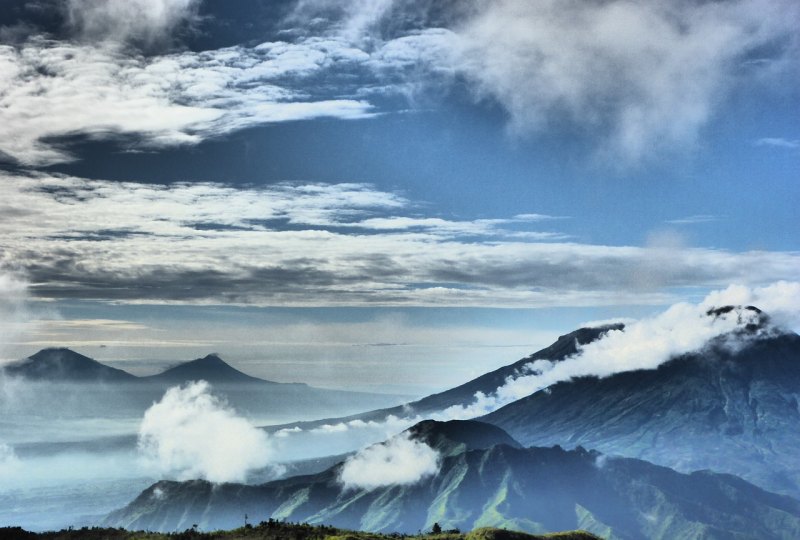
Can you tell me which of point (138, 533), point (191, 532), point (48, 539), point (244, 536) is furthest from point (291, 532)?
point (48, 539)

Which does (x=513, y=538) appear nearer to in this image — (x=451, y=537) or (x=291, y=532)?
(x=451, y=537)

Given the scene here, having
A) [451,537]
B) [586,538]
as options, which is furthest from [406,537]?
[586,538]

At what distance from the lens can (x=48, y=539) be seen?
139 m

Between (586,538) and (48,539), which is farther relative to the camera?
(586,538)

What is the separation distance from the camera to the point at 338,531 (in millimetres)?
142500

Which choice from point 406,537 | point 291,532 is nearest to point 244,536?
point 291,532

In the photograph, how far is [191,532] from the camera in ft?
468

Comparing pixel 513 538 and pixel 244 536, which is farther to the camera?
pixel 513 538

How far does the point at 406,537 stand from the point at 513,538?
20616mm

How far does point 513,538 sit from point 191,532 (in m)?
60.0

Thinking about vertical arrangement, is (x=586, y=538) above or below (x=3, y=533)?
below

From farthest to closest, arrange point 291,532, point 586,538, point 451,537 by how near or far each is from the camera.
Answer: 1. point 586,538
2. point 451,537
3. point 291,532

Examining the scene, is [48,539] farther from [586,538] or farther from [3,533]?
[586,538]

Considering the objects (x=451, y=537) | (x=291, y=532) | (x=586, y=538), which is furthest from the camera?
(x=586, y=538)
